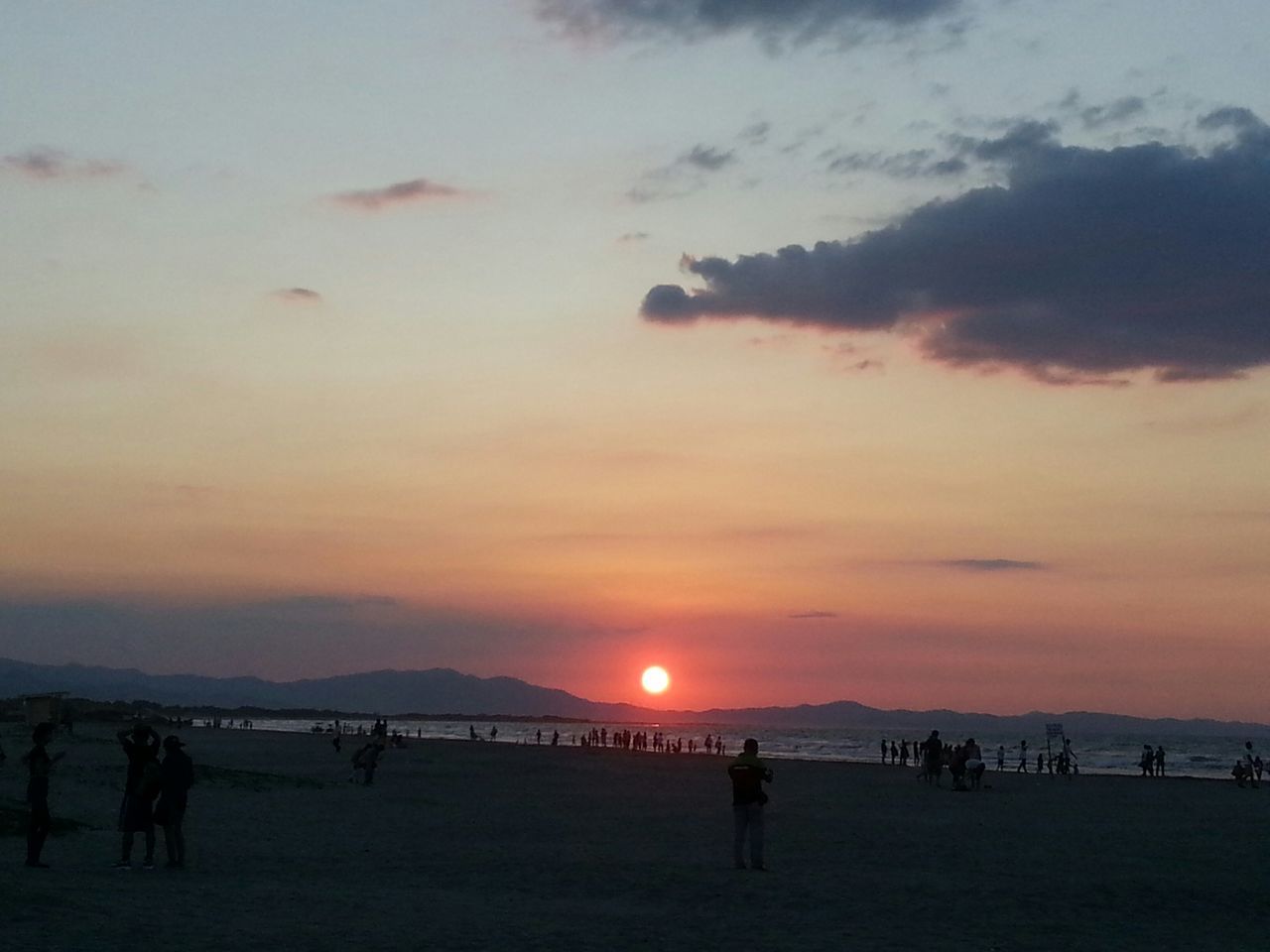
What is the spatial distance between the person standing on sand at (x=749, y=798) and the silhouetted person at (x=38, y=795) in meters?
8.76

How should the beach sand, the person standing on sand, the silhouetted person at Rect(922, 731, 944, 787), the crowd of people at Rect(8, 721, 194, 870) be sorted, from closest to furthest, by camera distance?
the beach sand, the crowd of people at Rect(8, 721, 194, 870), the person standing on sand, the silhouetted person at Rect(922, 731, 944, 787)

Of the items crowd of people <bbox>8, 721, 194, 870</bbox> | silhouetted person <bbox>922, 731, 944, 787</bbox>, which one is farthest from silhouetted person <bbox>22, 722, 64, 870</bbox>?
silhouetted person <bbox>922, 731, 944, 787</bbox>

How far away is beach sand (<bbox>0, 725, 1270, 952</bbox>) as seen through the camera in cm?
1293

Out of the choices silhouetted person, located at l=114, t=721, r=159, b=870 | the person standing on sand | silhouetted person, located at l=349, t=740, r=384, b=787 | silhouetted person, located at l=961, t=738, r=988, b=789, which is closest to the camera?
silhouetted person, located at l=114, t=721, r=159, b=870

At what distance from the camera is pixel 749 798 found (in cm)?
1816

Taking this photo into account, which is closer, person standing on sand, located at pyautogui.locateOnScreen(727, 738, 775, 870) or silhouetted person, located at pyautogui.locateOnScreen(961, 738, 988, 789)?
person standing on sand, located at pyautogui.locateOnScreen(727, 738, 775, 870)

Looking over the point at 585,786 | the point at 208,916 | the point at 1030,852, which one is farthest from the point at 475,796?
the point at 208,916

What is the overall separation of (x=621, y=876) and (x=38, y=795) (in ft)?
24.8

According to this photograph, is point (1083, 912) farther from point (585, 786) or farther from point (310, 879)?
point (585, 786)

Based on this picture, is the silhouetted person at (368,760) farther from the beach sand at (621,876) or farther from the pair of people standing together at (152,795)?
the pair of people standing together at (152,795)

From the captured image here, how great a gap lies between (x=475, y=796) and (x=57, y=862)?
19531 mm

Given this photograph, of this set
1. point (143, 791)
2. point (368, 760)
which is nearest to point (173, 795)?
point (143, 791)

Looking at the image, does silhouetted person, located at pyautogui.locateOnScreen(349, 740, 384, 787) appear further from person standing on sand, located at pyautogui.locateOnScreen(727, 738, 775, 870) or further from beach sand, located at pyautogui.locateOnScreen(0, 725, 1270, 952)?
person standing on sand, located at pyautogui.locateOnScreen(727, 738, 775, 870)

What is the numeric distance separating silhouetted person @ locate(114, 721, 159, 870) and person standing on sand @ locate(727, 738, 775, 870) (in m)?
7.59
